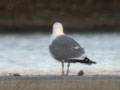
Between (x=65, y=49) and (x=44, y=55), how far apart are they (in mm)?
7064

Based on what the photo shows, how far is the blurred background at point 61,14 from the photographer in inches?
1111

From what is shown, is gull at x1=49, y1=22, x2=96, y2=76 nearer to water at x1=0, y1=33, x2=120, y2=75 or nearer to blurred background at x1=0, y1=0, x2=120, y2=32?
water at x1=0, y1=33, x2=120, y2=75

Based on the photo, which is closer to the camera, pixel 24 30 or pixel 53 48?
pixel 53 48

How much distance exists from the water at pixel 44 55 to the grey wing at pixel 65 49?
1.75m

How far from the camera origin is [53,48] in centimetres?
1039

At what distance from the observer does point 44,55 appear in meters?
17.3
